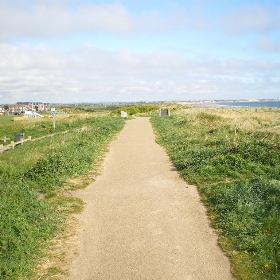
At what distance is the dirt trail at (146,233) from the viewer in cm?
468

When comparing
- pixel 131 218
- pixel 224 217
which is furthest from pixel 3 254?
pixel 224 217

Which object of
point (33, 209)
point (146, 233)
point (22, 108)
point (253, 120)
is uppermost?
point (22, 108)

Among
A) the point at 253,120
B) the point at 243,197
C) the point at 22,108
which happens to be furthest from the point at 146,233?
the point at 22,108

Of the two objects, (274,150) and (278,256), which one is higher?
(274,150)

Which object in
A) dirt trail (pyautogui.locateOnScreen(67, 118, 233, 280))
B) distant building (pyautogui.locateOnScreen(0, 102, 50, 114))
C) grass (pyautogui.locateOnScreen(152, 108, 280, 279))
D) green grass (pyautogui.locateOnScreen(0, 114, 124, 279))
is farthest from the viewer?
distant building (pyautogui.locateOnScreen(0, 102, 50, 114))

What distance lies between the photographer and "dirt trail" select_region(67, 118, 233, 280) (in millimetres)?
4680

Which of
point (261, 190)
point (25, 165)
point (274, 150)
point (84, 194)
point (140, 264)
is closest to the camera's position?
point (140, 264)

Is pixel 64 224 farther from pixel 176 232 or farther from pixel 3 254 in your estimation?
pixel 176 232

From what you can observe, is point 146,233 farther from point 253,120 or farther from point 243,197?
point 253,120

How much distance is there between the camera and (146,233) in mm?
5871

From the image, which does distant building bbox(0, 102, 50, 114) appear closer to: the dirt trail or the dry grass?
the dry grass

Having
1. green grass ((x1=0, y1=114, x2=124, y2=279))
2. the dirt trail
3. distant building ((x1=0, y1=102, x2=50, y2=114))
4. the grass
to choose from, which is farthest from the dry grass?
distant building ((x1=0, y1=102, x2=50, y2=114))

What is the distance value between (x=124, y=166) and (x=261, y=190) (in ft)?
16.4

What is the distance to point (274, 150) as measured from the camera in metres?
11.1
